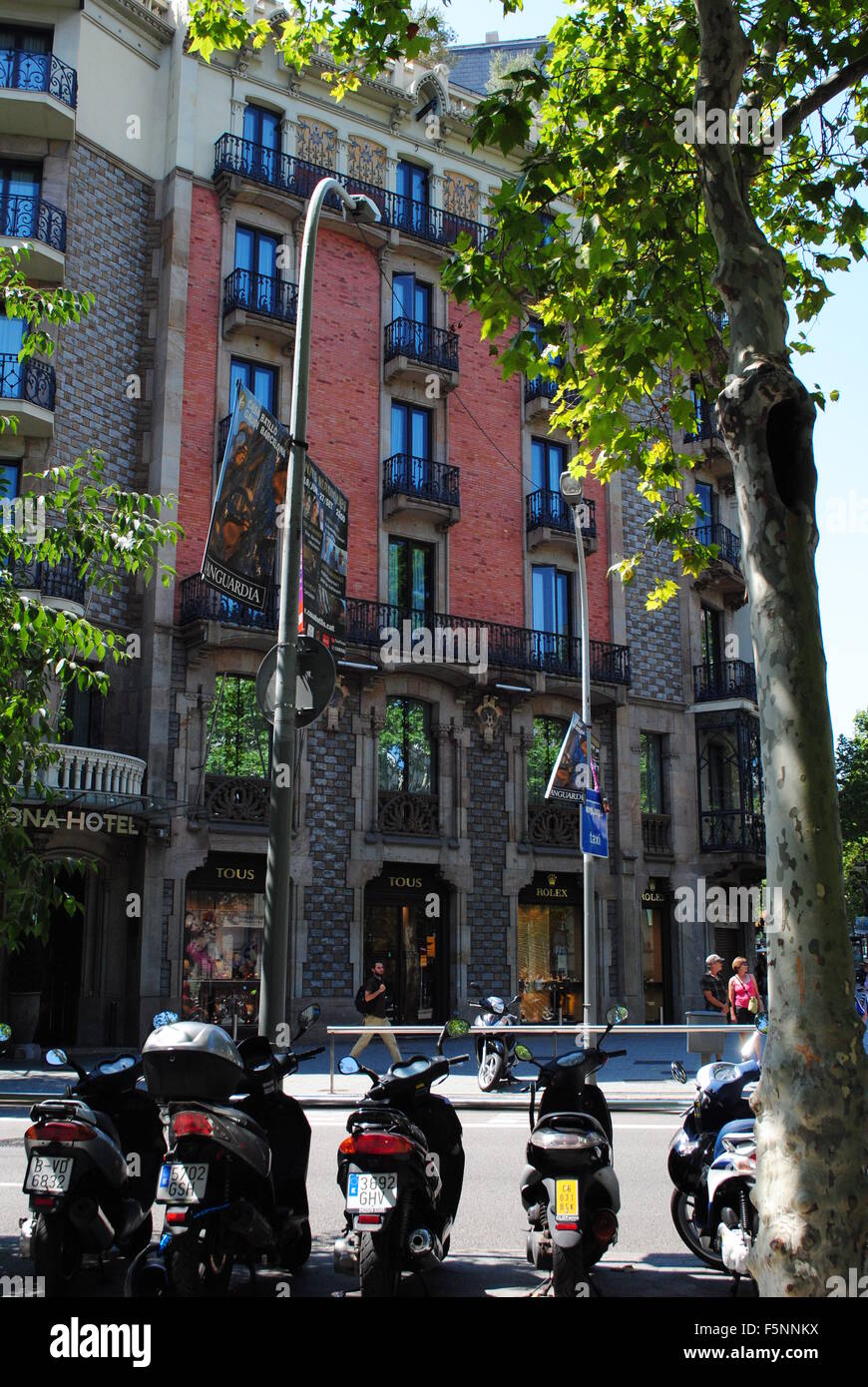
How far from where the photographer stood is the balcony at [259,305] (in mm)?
24719

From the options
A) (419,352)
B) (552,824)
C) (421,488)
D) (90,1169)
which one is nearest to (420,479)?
(421,488)

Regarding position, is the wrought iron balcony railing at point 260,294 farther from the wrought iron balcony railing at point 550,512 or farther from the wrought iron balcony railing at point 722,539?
the wrought iron balcony railing at point 722,539

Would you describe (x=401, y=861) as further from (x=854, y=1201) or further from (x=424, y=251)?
(x=854, y=1201)

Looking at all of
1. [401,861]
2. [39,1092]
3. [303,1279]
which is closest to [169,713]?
[401,861]

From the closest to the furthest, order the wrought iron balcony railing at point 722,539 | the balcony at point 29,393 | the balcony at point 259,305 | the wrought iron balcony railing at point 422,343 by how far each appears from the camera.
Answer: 1. the balcony at point 29,393
2. the balcony at point 259,305
3. the wrought iron balcony railing at point 422,343
4. the wrought iron balcony railing at point 722,539

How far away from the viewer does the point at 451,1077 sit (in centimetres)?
1870

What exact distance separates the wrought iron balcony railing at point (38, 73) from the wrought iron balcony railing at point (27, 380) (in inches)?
208

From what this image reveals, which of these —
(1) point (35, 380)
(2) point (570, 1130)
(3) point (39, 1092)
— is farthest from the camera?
(1) point (35, 380)

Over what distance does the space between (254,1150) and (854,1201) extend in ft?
8.41

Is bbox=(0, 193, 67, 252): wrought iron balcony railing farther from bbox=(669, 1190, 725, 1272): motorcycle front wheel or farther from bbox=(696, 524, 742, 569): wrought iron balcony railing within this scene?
bbox=(669, 1190, 725, 1272): motorcycle front wheel

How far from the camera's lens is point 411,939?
84.2ft

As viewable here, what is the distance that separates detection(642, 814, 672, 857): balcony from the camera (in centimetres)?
2967

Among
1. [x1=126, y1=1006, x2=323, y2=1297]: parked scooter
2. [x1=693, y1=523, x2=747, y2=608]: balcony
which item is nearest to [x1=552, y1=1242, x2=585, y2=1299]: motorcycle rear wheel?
[x1=126, y1=1006, x2=323, y2=1297]: parked scooter

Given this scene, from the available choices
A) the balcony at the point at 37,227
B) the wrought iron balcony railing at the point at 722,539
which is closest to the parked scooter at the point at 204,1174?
the balcony at the point at 37,227
